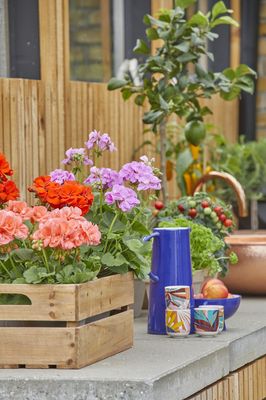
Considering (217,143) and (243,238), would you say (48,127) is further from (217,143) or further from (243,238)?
(217,143)

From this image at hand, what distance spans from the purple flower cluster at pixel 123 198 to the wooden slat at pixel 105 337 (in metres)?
0.24

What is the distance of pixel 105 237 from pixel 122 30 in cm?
200

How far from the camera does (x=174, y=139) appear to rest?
5.07 metres

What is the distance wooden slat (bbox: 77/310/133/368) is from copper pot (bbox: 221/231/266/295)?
3.19ft

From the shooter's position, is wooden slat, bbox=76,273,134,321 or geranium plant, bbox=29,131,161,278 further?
geranium plant, bbox=29,131,161,278

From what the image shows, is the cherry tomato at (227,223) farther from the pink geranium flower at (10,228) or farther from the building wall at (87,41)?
the pink geranium flower at (10,228)

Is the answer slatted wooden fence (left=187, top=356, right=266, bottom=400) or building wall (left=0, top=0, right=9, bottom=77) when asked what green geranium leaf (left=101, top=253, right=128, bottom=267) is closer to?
slatted wooden fence (left=187, top=356, right=266, bottom=400)

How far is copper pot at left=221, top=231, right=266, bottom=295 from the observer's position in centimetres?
374

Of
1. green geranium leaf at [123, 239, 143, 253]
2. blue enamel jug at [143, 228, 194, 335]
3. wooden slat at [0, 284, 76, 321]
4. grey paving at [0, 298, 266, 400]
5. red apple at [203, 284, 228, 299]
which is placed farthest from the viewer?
red apple at [203, 284, 228, 299]

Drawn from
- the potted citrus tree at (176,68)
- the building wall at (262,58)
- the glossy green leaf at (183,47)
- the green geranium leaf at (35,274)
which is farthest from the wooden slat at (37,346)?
the building wall at (262,58)

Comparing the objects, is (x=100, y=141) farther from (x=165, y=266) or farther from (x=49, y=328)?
(x=49, y=328)

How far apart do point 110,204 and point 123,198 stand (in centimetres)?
7

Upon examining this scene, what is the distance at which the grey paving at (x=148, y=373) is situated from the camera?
244 centimetres

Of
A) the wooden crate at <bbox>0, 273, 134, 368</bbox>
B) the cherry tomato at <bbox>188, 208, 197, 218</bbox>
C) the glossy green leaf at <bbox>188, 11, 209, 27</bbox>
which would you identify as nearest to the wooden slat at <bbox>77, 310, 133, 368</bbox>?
the wooden crate at <bbox>0, 273, 134, 368</bbox>
